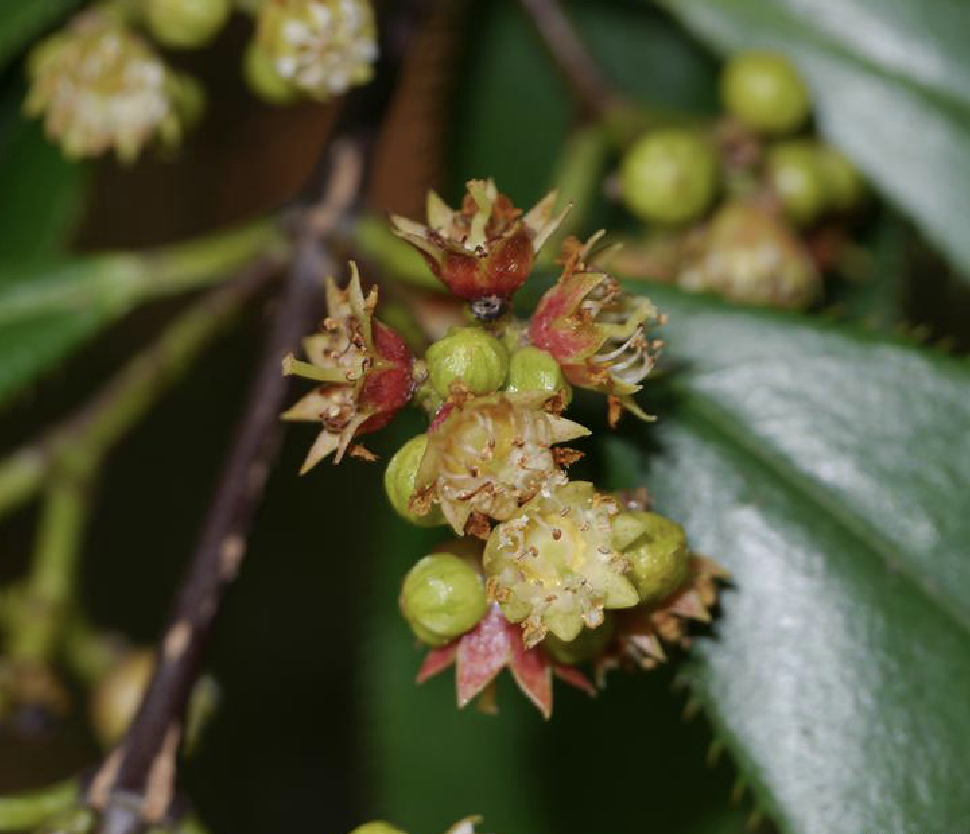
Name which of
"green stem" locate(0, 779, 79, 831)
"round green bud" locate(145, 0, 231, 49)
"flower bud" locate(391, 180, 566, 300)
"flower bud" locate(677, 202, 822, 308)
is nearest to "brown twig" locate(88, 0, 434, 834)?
"green stem" locate(0, 779, 79, 831)

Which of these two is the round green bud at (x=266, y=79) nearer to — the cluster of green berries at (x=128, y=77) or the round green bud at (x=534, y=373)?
the cluster of green berries at (x=128, y=77)

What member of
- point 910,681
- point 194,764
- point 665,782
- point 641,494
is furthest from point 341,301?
point 194,764

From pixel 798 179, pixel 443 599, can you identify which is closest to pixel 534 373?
pixel 443 599

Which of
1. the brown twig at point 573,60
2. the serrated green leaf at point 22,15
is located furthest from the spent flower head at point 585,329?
the serrated green leaf at point 22,15

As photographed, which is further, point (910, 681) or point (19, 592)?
point (19, 592)

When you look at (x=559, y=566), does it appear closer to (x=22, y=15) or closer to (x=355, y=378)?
(x=355, y=378)

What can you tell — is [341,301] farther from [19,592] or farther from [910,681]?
[19,592]

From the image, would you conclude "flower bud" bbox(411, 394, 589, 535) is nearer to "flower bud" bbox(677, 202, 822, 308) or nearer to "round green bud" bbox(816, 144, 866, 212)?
"flower bud" bbox(677, 202, 822, 308)
